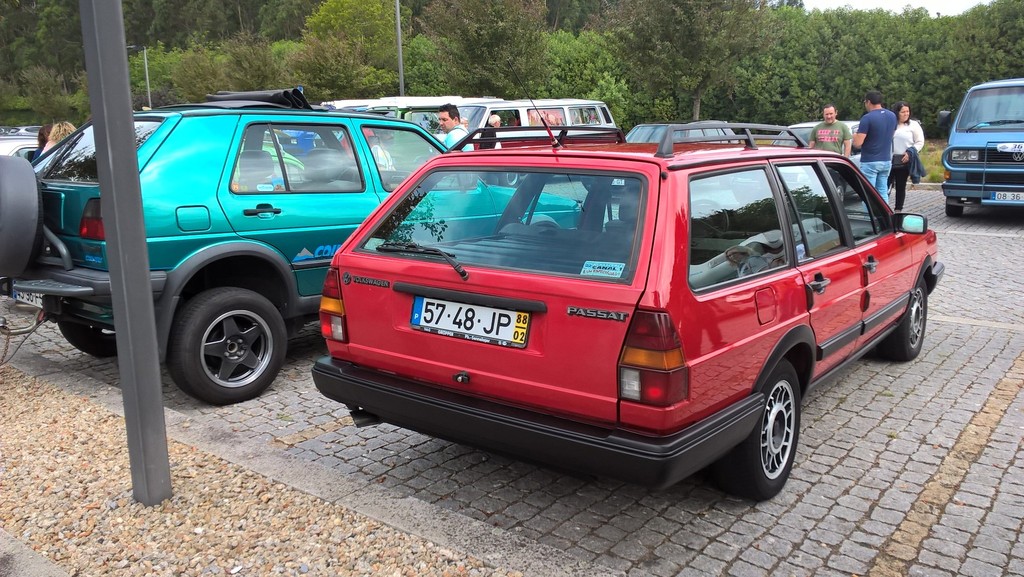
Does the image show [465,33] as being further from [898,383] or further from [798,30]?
[898,383]

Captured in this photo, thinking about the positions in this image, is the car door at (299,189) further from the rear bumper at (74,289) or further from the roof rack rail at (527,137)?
the roof rack rail at (527,137)

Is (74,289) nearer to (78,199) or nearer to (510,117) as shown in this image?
(78,199)

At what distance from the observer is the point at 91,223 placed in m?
4.88

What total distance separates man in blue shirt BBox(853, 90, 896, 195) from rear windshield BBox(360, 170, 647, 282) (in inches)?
358

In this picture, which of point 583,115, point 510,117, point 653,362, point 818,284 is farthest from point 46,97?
point 653,362

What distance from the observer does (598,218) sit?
3.42 meters

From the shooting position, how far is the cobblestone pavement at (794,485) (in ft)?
10.9

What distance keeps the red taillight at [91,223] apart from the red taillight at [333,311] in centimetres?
177

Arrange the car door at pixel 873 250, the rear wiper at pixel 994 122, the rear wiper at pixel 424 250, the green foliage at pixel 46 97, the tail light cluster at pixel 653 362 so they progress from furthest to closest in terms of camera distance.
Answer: the green foliage at pixel 46 97 → the rear wiper at pixel 994 122 → the car door at pixel 873 250 → the rear wiper at pixel 424 250 → the tail light cluster at pixel 653 362

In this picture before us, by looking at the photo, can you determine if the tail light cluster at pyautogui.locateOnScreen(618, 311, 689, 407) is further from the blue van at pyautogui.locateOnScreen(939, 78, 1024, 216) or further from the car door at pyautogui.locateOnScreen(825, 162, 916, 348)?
the blue van at pyautogui.locateOnScreen(939, 78, 1024, 216)

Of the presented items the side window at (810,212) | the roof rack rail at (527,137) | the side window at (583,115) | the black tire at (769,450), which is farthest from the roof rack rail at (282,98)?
the side window at (583,115)

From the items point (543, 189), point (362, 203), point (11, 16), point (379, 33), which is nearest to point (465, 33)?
point (379, 33)

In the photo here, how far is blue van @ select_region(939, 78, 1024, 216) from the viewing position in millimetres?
12227

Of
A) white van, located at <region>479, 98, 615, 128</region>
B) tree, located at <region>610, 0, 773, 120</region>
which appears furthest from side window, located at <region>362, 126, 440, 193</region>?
tree, located at <region>610, 0, 773, 120</region>
